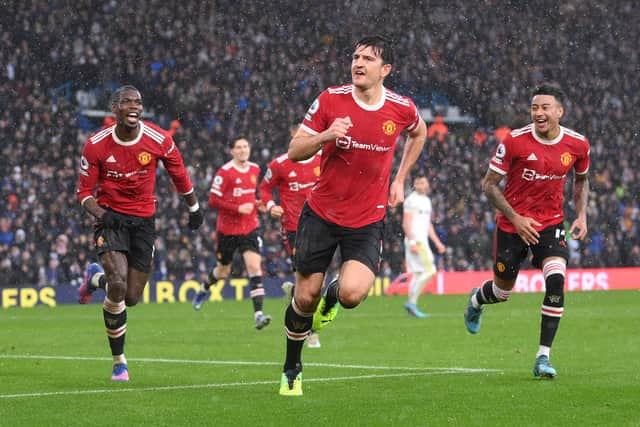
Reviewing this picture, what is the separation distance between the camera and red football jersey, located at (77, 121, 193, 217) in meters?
10.4

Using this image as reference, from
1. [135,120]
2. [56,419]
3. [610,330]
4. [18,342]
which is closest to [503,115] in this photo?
[610,330]

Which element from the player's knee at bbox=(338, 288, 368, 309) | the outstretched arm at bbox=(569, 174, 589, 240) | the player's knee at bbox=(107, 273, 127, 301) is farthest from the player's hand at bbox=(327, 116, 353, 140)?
the outstretched arm at bbox=(569, 174, 589, 240)

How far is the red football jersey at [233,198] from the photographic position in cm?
1852

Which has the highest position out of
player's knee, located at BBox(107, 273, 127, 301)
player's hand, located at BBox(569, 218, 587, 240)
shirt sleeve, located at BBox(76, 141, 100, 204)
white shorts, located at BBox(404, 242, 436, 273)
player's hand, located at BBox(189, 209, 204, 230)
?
shirt sleeve, located at BBox(76, 141, 100, 204)

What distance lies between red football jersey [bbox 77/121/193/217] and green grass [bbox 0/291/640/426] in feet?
5.01

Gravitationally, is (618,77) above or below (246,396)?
above

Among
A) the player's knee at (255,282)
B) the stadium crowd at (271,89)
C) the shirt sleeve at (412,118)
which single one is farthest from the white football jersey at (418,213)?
the shirt sleeve at (412,118)

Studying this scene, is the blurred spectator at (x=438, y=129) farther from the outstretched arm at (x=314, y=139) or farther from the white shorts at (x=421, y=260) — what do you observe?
the outstretched arm at (x=314, y=139)

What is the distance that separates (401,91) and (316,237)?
29.6m

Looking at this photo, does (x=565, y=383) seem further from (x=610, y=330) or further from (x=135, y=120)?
(x=610, y=330)

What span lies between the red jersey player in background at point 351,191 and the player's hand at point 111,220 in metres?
2.11

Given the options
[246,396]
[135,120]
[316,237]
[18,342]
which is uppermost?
[135,120]

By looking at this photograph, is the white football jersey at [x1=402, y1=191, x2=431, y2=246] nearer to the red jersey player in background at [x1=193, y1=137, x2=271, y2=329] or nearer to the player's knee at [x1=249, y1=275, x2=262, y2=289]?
the red jersey player in background at [x1=193, y1=137, x2=271, y2=329]

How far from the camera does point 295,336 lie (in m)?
9.05
